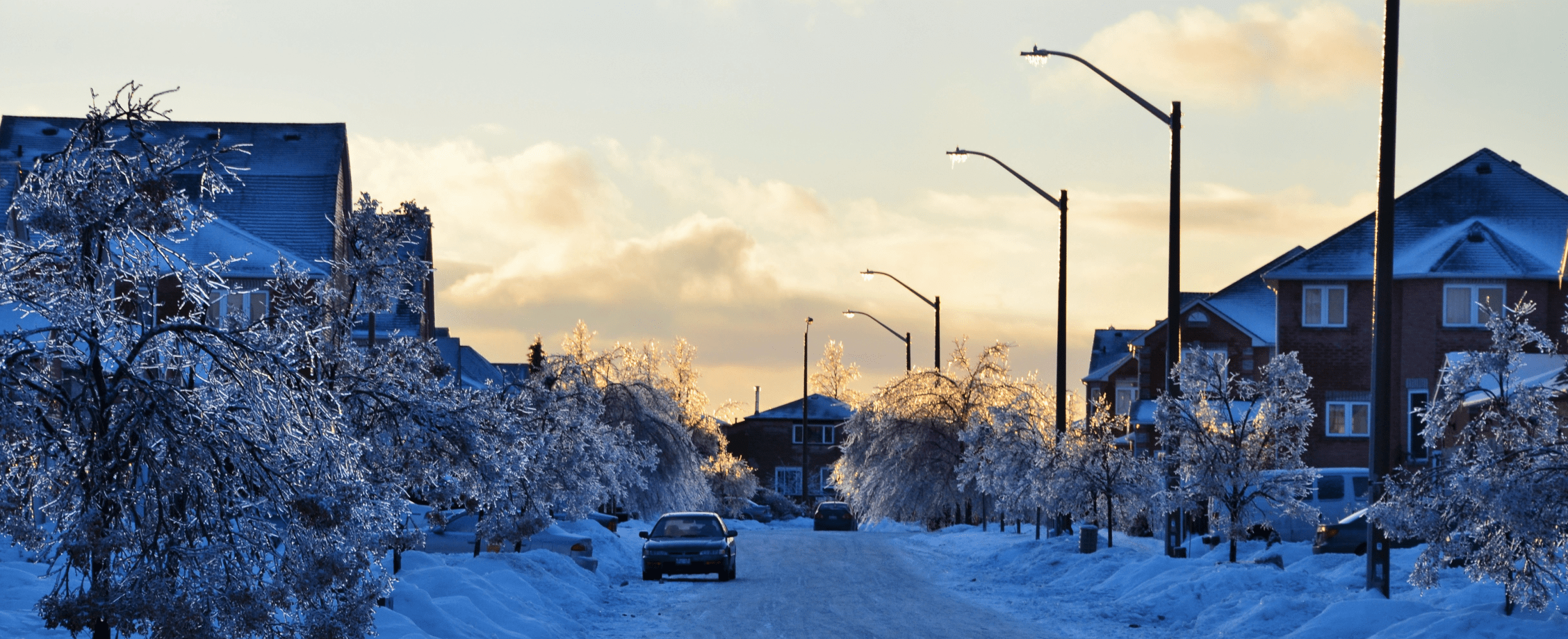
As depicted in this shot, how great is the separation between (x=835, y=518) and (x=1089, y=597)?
4489 cm

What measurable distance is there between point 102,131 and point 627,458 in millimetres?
28965

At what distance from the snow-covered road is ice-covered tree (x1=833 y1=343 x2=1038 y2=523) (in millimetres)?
19014

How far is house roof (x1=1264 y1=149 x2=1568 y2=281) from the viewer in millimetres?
45062

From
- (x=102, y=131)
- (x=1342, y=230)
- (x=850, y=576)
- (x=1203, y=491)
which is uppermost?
(x=1342, y=230)

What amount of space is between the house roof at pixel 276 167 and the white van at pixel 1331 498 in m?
32.2

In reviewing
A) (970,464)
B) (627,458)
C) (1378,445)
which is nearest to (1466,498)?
(1378,445)

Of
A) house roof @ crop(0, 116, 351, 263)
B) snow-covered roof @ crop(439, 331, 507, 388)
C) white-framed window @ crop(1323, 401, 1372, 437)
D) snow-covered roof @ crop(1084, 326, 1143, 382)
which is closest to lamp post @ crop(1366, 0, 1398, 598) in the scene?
white-framed window @ crop(1323, 401, 1372, 437)

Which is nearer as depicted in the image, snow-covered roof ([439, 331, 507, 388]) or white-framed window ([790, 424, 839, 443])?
snow-covered roof ([439, 331, 507, 388])

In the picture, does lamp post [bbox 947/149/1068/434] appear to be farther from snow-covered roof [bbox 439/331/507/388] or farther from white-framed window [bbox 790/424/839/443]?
white-framed window [bbox 790/424/839/443]

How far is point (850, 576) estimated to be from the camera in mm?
28609

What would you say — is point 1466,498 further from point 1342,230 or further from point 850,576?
point 1342,230

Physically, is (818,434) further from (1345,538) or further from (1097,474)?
(1345,538)

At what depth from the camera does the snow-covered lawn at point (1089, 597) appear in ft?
48.5

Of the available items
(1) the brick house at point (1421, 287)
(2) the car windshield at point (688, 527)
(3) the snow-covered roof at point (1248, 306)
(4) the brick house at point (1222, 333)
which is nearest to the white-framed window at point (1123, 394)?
(4) the brick house at point (1222, 333)
